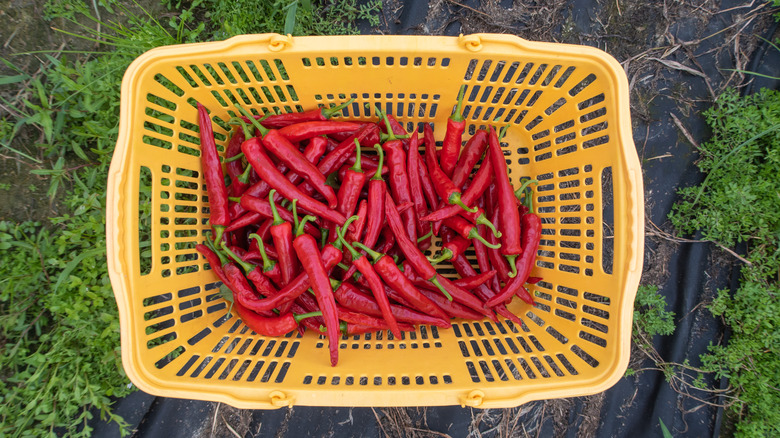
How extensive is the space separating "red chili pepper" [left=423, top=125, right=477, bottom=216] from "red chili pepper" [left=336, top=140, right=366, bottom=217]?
51 centimetres

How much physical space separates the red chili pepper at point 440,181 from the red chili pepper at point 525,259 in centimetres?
49

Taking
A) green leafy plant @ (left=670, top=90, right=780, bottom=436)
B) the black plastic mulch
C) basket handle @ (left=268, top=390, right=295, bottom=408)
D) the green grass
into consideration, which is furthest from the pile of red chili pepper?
green leafy plant @ (left=670, top=90, right=780, bottom=436)

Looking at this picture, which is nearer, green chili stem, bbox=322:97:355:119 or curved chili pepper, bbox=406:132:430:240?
green chili stem, bbox=322:97:355:119

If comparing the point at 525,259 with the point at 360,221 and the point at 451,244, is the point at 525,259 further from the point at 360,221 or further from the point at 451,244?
the point at 360,221

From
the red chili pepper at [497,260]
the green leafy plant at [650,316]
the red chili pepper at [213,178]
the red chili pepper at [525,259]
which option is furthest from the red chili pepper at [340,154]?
the green leafy plant at [650,316]

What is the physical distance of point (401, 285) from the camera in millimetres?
2773

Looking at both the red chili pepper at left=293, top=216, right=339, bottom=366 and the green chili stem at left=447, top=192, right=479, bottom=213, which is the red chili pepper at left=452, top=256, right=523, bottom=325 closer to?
the green chili stem at left=447, top=192, right=479, bottom=213

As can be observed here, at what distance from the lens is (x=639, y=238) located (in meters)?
2.16

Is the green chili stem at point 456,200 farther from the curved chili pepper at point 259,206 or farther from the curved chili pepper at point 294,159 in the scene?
the curved chili pepper at point 259,206

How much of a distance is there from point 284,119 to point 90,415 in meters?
2.47

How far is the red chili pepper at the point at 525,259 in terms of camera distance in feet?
9.39

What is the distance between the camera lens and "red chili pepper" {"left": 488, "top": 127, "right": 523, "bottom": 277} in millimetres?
2837

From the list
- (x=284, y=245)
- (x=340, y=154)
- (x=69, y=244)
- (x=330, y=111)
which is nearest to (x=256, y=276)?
(x=284, y=245)

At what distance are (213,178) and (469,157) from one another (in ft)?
5.73
